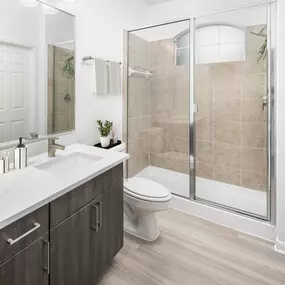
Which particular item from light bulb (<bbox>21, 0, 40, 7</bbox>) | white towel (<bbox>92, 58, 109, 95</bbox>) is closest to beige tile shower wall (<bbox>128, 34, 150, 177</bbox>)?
white towel (<bbox>92, 58, 109, 95</bbox>)

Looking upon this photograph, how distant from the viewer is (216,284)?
1585 mm

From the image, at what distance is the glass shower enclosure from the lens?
267 centimetres

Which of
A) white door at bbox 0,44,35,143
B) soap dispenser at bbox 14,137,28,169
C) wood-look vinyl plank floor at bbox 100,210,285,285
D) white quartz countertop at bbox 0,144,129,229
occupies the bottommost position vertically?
wood-look vinyl plank floor at bbox 100,210,285,285

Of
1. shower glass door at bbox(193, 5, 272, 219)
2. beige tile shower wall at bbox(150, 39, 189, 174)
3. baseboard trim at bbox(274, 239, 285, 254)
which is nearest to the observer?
baseboard trim at bbox(274, 239, 285, 254)

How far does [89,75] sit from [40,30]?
1.90ft

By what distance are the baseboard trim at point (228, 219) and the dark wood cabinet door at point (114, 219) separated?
42.6 inches

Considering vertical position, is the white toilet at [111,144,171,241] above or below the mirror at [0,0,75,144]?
below

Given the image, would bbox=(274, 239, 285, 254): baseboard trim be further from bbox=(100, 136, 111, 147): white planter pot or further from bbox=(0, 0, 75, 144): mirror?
bbox=(0, 0, 75, 144): mirror

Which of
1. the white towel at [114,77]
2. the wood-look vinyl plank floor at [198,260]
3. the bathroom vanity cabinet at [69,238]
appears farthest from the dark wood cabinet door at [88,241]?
the white towel at [114,77]

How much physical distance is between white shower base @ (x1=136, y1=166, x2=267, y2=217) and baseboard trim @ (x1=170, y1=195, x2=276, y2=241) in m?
0.12

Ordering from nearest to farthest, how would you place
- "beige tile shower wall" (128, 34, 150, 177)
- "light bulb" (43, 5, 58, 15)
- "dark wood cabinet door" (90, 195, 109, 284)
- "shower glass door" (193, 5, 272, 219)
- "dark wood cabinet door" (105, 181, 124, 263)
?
1. "dark wood cabinet door" (90, 195, 109, 284)
2. "dark wood cabinet door" (105, 181, 124, 263)
3. "light bulb" (43, 5, 58, 15)
4. "shower glass door" (193, 5, 272, 219)
5. "beige tile shower wall" (128, 34, 150, 177)

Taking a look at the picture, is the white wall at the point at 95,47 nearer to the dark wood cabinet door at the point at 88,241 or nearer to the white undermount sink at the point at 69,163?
the white undermount sink at the point at 69,163

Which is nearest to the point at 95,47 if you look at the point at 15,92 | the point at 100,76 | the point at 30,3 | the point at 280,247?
the point at 100,76

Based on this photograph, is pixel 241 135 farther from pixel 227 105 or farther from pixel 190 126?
pixel 190 126
